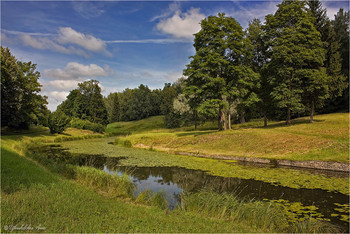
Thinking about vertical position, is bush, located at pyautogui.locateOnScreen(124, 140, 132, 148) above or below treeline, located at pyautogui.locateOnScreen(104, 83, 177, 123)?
below

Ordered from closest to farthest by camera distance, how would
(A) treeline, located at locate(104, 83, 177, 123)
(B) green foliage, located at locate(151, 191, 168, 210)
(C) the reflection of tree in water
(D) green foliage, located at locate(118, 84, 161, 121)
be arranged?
1. (B) green foliage, located at locate(151, 191, 168, 210)
2. (C) the reflection of tree in water
3. (A) treeline, located at locate(104, 83, 177, 123)
4. (D) green foliage, located at locate(118, 84, 161, 121)

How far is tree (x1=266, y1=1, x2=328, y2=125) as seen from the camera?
28812 millimetres

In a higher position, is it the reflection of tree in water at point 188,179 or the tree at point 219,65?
the tree at point 219,65

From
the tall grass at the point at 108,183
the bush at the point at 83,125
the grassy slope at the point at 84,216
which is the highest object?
the bush at the point at 83,125

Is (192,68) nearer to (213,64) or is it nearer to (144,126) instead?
(213,64)

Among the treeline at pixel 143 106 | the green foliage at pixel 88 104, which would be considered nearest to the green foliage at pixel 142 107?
the treeline at pixel 143 106

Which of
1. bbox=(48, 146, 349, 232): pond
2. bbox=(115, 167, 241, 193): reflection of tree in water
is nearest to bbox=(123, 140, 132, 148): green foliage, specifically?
bbox=(115, 167, 241, 193): reflection of tree in water

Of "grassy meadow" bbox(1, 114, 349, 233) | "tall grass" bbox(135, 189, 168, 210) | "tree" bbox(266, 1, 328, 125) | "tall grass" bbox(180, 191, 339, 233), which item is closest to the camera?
"grassy meadow" bbox(1, 114, 349, 233)

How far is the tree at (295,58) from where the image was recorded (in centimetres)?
2881

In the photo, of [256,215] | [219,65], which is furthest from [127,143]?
[256,215]

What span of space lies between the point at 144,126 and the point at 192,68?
188ft

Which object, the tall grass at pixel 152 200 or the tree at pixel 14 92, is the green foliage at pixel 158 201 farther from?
the tree at pixel 14 92

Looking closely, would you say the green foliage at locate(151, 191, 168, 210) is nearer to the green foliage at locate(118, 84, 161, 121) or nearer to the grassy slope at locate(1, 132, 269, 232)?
the grassy slope at locate(1, 132, 269, 232)

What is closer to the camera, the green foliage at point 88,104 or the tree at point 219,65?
the tree at point 219,65
